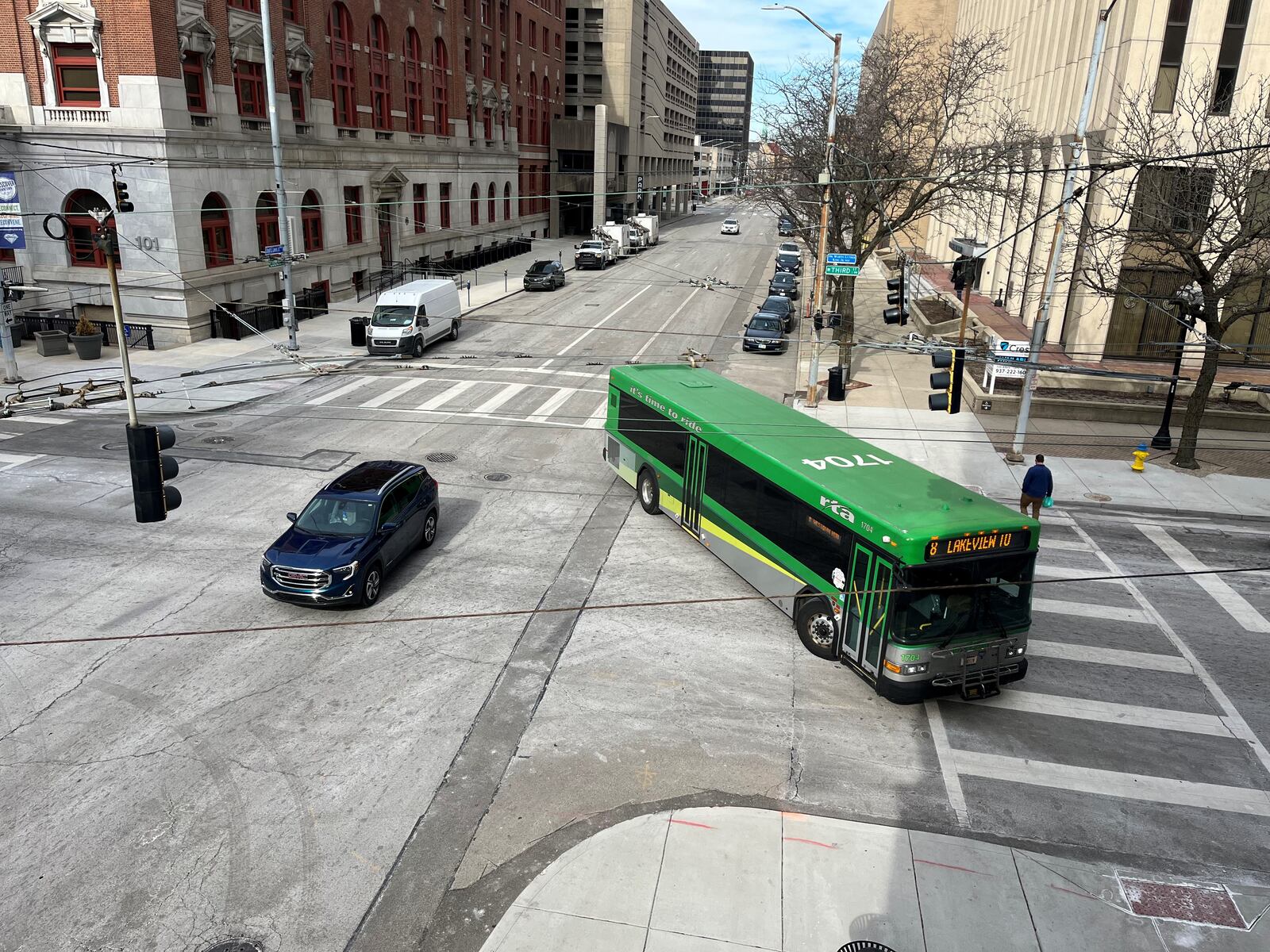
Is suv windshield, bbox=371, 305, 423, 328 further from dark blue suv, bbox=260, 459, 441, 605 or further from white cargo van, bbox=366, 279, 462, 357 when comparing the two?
dark blue suv, bbox=260, 459, 441, 605

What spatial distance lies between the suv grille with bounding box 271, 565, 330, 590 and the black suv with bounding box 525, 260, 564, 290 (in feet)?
127

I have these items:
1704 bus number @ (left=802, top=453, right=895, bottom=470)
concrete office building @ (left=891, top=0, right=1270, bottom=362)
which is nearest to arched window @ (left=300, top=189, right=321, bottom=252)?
concrete office building @ (left=891, top=0, right=1270, bottom=362)

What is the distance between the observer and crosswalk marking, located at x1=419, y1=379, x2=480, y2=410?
2695 cm

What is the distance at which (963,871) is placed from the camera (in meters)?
9.23

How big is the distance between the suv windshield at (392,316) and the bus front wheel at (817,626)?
23.6m

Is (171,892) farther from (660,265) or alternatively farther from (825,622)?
(660,265)

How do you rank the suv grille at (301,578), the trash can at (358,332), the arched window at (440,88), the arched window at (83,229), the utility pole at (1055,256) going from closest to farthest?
the suv grille at (301,578) → the utility pole at (1055,256) → the arched window at (83,229) → the trash can at (358,332) → the arched window at (440,88)

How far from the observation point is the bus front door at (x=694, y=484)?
16.3 meters

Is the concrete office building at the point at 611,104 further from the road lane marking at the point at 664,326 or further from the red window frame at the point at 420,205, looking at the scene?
the road lane marking at the point at 664,326

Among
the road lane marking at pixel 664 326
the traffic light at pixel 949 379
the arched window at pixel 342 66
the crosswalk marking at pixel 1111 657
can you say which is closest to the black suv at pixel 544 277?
the road lane marking at pixel 664 326

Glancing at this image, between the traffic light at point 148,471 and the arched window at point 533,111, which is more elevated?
the arched window at point 533,111

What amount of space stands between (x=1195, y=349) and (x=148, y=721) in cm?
3215

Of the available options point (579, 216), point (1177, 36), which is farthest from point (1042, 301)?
point (579, 216)

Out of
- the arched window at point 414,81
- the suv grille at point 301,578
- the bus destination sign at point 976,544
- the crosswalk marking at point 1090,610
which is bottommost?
the crosswalk marking at point 1090,610
